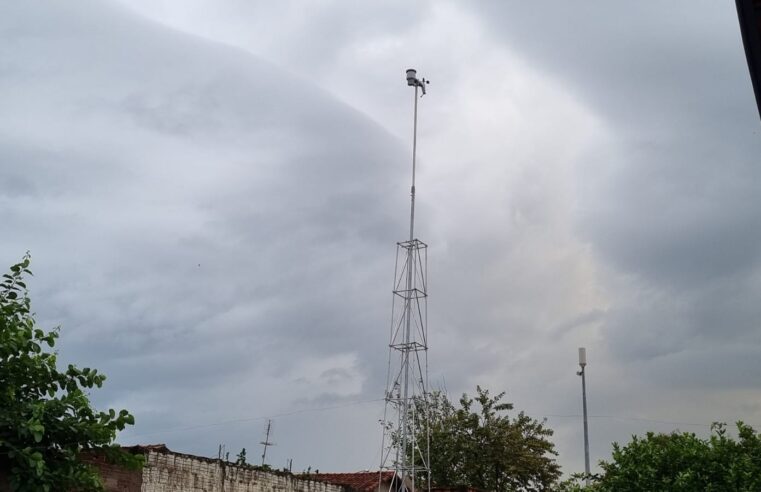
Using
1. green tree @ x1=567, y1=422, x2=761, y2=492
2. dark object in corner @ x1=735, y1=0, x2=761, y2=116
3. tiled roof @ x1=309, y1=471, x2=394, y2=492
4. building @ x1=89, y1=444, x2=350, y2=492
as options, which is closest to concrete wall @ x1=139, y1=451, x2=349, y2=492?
building @ x1=89, y1=444, x2=350, y2=492

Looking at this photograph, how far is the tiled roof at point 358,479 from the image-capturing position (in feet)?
93.9

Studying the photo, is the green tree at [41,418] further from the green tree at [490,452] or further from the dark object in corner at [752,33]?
the green tree at [490,452]

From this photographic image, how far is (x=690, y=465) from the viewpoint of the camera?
2281cm

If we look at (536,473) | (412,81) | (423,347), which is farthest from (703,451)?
(536,473)

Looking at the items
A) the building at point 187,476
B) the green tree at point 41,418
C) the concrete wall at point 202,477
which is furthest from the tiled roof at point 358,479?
the green tree at point 41,418

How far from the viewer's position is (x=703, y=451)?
899 inches

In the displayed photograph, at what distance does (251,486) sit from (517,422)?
18895 mm

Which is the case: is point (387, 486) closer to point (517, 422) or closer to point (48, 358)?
point (517, 422)

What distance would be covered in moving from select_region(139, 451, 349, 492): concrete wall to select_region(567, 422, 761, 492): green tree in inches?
370

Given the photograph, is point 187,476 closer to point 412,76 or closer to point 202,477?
point 202,477

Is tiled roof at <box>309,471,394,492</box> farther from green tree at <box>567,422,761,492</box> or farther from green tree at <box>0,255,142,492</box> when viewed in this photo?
green tree at <box>0,255,142,492</box>

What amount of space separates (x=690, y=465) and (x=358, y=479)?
12.3m

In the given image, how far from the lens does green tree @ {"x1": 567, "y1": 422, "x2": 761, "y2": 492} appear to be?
21.9 metres

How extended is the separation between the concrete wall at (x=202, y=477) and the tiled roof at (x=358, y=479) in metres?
3.50
